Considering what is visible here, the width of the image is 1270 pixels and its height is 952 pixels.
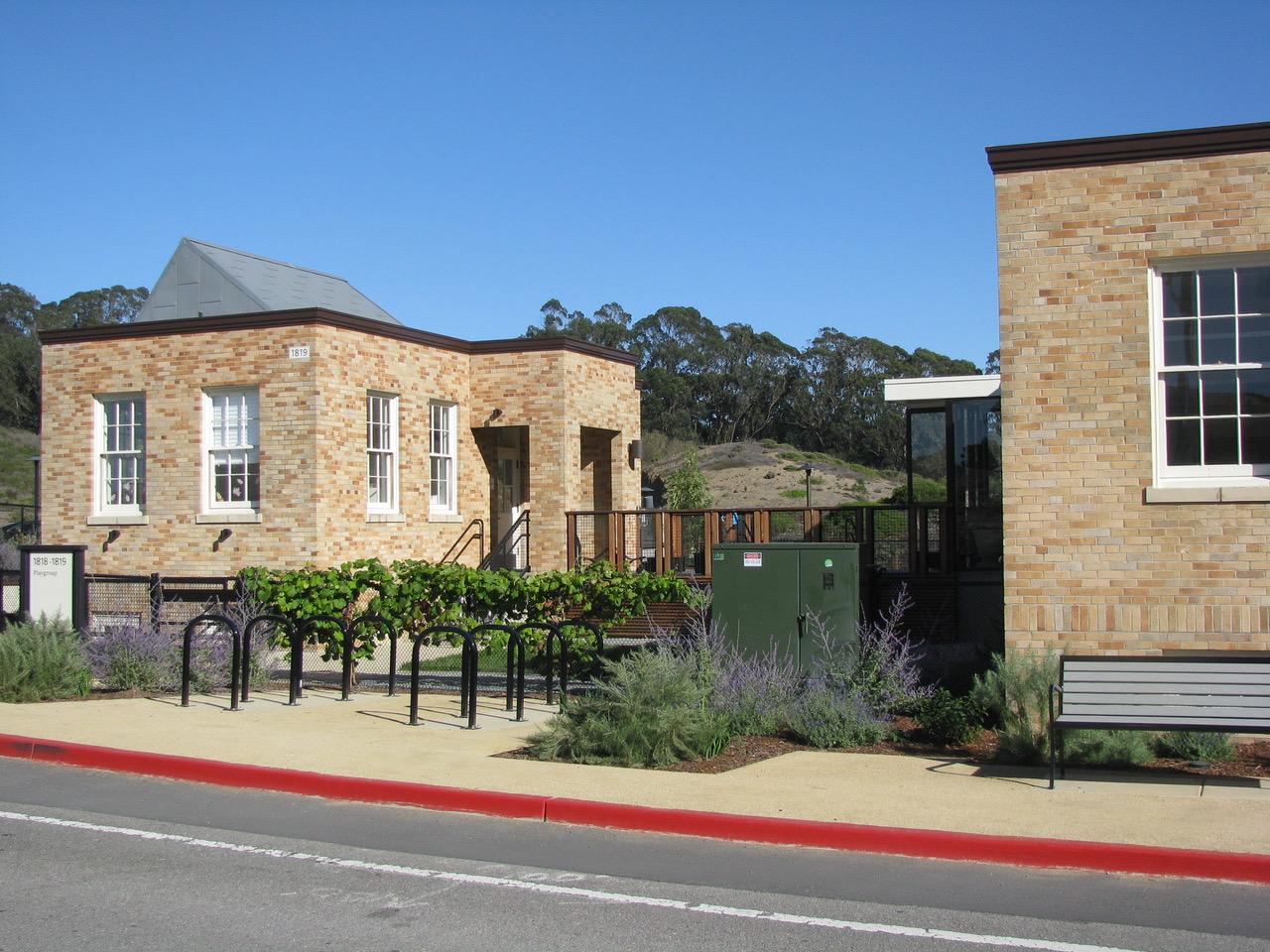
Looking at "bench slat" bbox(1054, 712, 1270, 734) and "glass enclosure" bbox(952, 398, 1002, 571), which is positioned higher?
"glass enclosure" bbox(952, 398, 1002, 571)

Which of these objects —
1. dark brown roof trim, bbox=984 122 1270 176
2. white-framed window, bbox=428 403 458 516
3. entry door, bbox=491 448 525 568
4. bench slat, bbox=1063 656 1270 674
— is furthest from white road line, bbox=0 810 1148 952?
entry door, bbox=491 448 525 568

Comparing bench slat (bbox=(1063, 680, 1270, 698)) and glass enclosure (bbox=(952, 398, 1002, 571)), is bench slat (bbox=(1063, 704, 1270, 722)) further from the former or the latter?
glass enclosure (bbox=(952, 398, 1002, 571))

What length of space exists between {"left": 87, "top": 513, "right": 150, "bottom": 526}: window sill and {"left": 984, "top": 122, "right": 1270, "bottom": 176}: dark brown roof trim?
14.4 m

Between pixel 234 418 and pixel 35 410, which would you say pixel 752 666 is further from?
pixel 35 410

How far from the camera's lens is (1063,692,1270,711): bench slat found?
8367 mm

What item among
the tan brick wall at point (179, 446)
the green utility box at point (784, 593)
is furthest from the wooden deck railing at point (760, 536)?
the tan brick wall at point (179, 446)

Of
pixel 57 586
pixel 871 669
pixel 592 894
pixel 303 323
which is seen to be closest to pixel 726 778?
pixel 871 669

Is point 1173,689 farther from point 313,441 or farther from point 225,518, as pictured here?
point 225,518

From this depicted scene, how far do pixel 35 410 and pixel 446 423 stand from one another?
174ft

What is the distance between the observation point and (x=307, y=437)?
18594mm

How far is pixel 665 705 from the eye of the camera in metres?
9.68

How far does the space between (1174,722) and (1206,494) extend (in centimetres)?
239

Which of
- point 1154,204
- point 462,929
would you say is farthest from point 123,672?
point 1154,204

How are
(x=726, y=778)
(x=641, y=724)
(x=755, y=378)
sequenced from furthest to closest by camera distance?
1. (x=755, y=378)
2. (x=641, y=724)
3. (x=726, y=778)
